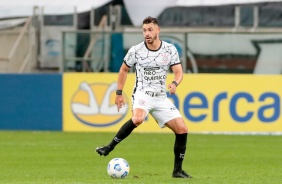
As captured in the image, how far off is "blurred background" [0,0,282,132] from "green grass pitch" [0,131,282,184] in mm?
542

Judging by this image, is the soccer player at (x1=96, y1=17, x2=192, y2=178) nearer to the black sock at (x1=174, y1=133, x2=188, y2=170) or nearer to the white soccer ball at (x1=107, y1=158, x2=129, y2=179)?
the black sock at (x1=174, y1=133, x2=188, y2=170)

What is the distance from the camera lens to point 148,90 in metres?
13.9

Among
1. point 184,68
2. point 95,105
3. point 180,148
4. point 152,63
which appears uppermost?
point 152,63

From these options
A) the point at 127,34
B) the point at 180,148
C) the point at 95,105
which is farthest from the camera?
the point at 127,34

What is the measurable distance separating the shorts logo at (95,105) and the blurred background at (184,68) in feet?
0.09

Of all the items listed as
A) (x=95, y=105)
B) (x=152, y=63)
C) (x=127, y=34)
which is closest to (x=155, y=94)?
(x=152, y=63)

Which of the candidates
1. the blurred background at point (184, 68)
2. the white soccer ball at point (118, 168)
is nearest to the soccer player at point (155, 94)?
the white soccer ball at point (118, 168)

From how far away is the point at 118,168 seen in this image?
43.8 feet

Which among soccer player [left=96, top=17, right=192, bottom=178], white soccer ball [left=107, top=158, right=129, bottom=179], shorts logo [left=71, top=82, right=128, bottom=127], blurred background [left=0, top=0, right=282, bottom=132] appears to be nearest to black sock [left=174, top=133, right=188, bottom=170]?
soccer player [left=96, top=17, right=192, bottom=178]

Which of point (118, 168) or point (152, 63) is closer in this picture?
point (118, 168)

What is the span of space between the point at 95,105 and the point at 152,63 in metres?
10.4

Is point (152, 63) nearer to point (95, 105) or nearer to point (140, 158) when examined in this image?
point (140, 158)

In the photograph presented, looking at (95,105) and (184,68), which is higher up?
(184,68)

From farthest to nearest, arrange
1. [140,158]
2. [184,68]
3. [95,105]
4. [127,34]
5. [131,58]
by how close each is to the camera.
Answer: [127,34]
[184,68]
[95,105]
[140,158]
[131,58]
